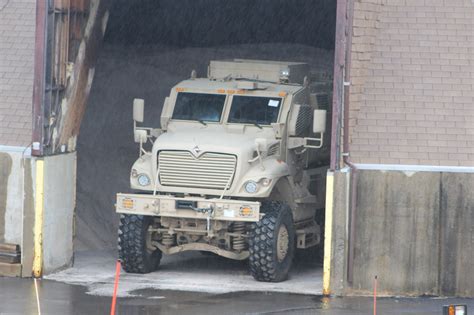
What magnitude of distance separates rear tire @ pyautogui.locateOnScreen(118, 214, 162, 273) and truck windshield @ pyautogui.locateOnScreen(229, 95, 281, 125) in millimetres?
2228

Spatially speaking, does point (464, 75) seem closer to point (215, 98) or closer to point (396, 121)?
point (396, 121)

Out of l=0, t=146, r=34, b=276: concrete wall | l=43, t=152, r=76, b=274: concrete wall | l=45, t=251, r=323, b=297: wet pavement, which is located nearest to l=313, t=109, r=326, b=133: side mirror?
l=45, t=251, r=323, b=297: wet pavement

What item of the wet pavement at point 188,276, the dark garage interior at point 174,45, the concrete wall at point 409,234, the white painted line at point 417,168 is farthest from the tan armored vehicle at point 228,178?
the dark garage interior at point 174,45

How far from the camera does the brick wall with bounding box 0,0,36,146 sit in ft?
67.4

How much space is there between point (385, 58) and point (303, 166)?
2842 millimetres

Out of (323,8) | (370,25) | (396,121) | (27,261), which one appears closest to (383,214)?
(396,121)

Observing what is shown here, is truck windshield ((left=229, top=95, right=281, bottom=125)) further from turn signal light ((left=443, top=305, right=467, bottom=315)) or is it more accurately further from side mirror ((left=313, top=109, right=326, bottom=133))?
turn signal light ((left=443, top=305, right=467, bottom=315))

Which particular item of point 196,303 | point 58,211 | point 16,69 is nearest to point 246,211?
point 196,303

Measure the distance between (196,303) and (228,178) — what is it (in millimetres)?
2424

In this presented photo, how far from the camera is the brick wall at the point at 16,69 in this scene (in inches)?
808

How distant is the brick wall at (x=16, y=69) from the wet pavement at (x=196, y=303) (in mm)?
2509

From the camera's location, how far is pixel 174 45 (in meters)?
32.5

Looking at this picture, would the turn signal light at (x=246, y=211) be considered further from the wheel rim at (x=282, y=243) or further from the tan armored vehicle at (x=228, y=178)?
the wheel rim at (x=282, y=243)

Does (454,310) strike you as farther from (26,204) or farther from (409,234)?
(26,204)
